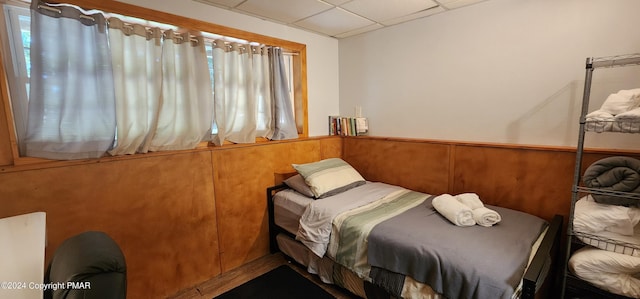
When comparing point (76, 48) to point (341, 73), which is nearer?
point (76, 48)

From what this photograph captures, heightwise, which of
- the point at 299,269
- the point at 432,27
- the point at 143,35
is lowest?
the point at 299,269

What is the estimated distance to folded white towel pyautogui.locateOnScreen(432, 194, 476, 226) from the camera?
1.74 m

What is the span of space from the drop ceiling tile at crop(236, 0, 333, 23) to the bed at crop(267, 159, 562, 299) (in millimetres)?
1395

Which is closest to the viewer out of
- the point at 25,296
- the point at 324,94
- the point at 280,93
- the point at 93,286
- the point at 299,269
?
the point at 93,286

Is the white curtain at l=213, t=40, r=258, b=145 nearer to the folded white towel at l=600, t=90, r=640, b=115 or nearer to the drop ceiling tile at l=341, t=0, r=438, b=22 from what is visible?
the drop ceiling tile at l=341, t=0, r=438, b=22

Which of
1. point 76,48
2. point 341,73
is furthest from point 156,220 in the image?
point 341,73

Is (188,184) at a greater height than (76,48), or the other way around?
(76,48)

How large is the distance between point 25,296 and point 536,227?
2.51 metres

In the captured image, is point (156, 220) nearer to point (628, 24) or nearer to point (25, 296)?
point (25, 296)

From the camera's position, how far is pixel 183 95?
2.05 meters

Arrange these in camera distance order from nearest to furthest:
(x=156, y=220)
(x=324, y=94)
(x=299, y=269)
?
(x=156, y=220) → (x=299, y=269) → (x=324, y=94)

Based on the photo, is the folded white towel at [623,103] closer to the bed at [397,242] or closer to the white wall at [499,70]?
the white wall at [499,70]

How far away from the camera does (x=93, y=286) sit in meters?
0.73

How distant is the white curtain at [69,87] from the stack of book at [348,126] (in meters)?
2.08
